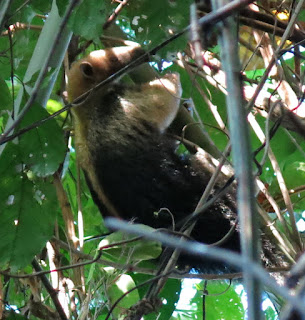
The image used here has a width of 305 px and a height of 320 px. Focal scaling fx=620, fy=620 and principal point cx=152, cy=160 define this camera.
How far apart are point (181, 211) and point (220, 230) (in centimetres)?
20

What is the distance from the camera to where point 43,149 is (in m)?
2.08

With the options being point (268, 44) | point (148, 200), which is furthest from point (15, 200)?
point (268, 44)

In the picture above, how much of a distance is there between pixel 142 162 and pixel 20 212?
1.04 metres

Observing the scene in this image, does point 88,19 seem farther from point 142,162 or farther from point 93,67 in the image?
point 93,67

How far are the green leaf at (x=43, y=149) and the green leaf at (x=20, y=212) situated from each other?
0.05 metres

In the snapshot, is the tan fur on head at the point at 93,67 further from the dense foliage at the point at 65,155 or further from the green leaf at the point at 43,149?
the green leaf at the point at 43,149

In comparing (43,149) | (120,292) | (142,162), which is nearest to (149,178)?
(142,162)

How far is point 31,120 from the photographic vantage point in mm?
2049

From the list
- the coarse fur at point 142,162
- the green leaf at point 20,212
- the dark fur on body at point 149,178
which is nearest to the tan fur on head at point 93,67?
the coarse fur at point 142,162

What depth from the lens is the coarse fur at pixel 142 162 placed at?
9.52 ft

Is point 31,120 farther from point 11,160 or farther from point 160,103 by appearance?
point 160,103

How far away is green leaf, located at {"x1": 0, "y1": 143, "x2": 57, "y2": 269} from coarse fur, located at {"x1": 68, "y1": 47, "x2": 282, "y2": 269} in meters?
0.69

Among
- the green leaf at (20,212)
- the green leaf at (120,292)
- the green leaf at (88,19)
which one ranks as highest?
the green leaf at (88,19)

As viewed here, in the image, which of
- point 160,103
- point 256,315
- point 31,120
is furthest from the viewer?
point 160,103
